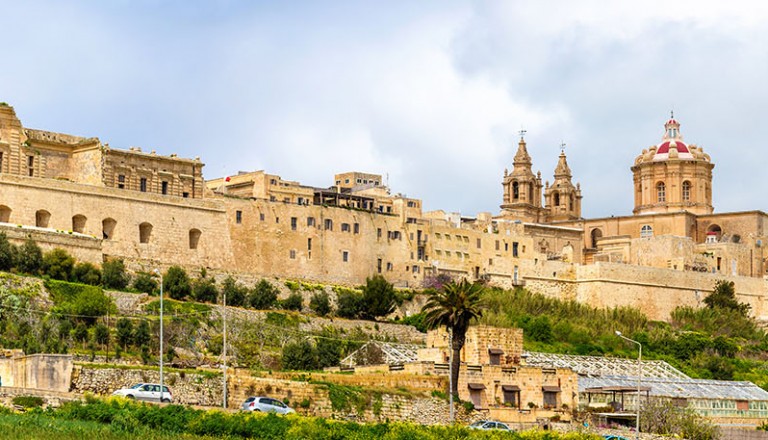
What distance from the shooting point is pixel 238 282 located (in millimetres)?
72000

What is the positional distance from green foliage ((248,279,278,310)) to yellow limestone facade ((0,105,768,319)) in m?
3.40

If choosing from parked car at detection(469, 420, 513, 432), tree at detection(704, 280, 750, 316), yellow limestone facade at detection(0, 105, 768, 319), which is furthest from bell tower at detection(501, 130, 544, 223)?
parked car at detection(469, 420, 513, 432)

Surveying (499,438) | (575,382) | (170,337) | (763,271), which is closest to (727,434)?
(575,382)

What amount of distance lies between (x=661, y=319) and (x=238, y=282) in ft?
95.3

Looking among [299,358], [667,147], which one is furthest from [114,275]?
[667,147]

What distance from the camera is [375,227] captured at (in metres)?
82.6

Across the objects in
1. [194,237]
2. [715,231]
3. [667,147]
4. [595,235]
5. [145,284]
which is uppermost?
[667,147]

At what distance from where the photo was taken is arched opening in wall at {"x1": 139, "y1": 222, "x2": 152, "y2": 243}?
7219 cm

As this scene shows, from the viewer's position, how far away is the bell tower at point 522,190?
10356 centimetres

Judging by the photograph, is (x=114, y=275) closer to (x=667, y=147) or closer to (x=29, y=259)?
(x=29, y=259)

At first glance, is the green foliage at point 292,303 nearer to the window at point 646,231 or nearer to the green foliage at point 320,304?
the green foliage at point 320,304

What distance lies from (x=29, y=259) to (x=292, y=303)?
Result: 13.4 meters

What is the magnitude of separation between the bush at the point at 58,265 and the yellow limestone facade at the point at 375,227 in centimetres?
142

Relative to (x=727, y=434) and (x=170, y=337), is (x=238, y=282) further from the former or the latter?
(x=727, y=434)
